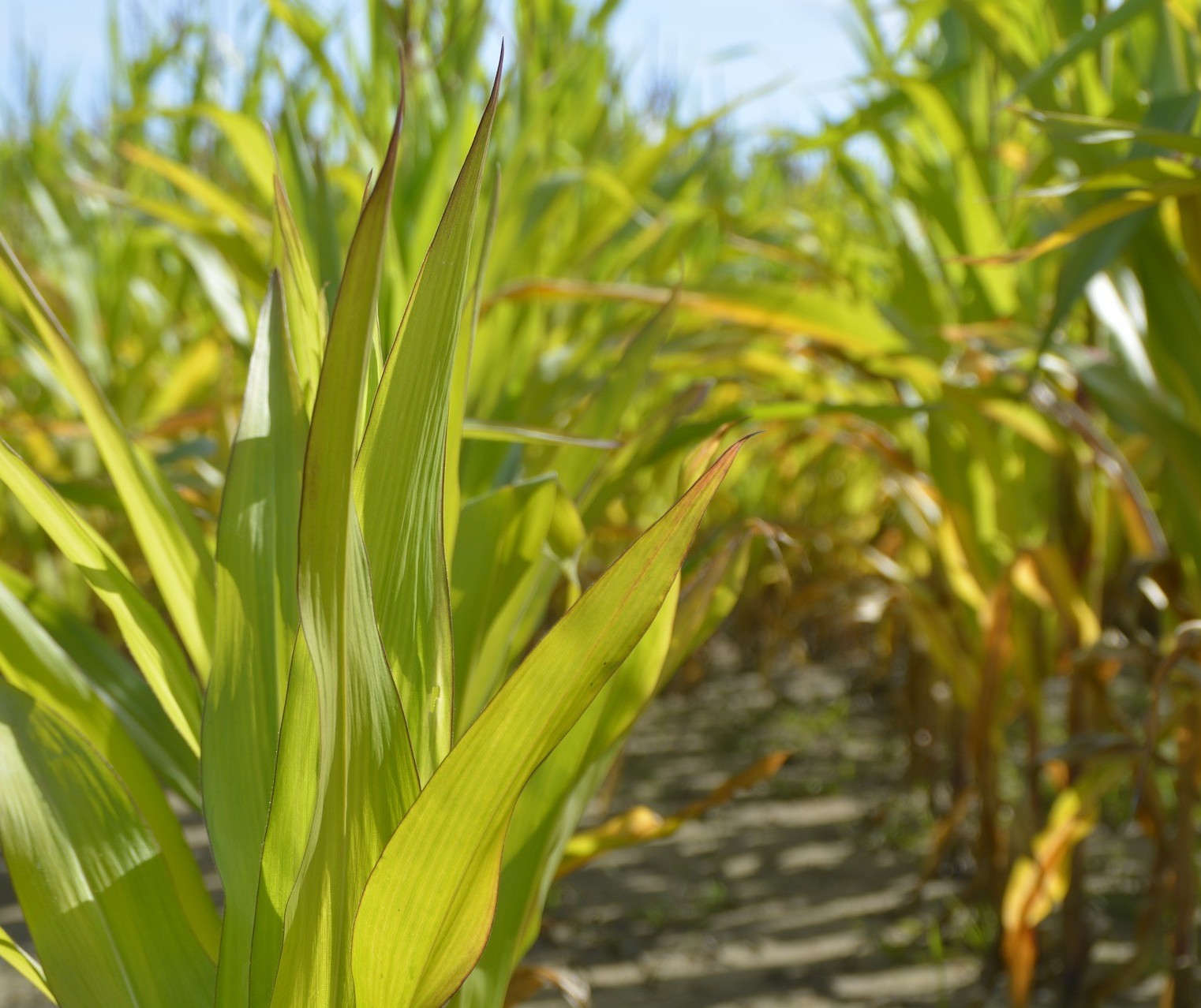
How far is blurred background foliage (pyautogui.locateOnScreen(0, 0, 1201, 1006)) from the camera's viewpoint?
0.67 meters

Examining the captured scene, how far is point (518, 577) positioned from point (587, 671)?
0.24 meters

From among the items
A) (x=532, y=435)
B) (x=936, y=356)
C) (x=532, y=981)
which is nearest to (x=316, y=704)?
(x=532, y=435)

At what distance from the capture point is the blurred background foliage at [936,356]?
666mm

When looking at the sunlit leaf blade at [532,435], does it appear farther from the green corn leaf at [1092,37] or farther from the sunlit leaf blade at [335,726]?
the green corn leaf at [1092,37]

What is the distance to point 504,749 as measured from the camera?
0.34 meters

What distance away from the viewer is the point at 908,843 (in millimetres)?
1275

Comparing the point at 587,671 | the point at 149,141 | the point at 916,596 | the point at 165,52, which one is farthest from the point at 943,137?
the point at 149,141

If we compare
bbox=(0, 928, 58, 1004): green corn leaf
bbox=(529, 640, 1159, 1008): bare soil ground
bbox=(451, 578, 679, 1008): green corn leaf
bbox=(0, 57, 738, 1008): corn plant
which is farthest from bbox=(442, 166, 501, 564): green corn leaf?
bbox=(529, 640, 1159, 1008): bare soil ground

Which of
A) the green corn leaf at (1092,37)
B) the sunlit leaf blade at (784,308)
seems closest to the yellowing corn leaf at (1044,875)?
the sunlit leaf blade at (784,308)

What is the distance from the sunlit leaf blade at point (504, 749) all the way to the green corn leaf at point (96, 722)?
0.41ft

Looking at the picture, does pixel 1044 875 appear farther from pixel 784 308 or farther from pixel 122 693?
pixel 122 693

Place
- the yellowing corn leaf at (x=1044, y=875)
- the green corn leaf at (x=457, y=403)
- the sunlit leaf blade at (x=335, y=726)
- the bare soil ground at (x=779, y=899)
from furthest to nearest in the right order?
the bare soil ground at (x=779, y=899), the yellowing corn leaf at (x=1044, y=875), the green corn leaf at (x=457, y=403), the sunlit leaf blade at (x=335, y=726)

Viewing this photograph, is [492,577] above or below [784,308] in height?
below

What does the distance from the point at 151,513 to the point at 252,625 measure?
0.08 m
